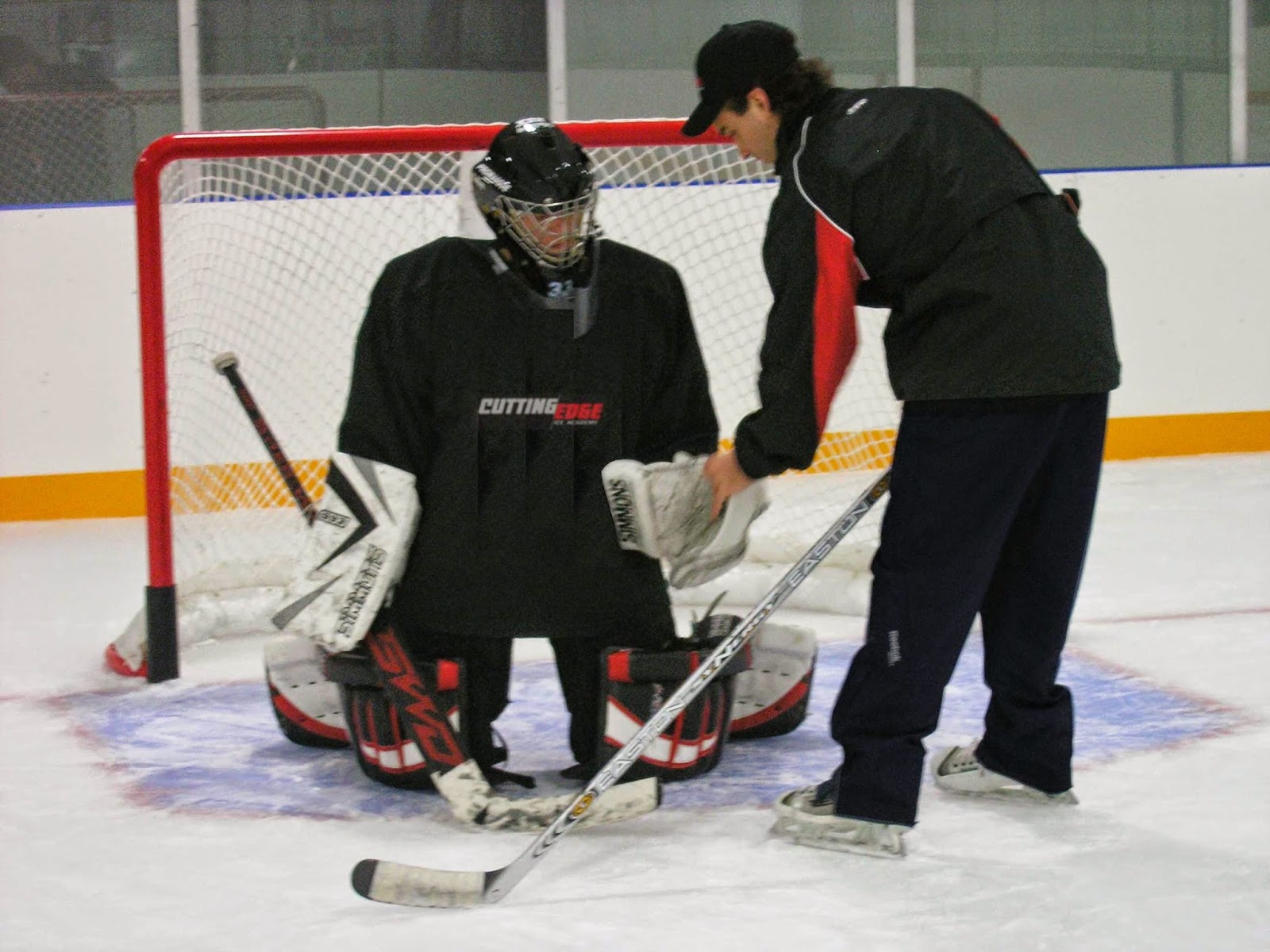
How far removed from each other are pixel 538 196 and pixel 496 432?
35cm

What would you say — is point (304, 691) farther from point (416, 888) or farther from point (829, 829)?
point (829, 829)

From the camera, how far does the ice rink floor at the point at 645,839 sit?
1.81 meters

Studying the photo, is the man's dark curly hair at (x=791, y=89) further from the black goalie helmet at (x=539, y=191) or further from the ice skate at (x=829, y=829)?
the ice skate at (x=829, y=829)

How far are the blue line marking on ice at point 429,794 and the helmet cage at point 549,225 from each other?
0.79 meters

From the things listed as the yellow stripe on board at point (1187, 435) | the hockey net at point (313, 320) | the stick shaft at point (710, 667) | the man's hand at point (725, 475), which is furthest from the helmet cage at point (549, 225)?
the yellow stripe on board at point (1187, 435)

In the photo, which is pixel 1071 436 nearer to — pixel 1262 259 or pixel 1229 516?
pixel 1229 516

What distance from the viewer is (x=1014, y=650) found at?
2121 millimetres

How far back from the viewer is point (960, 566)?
1961mm

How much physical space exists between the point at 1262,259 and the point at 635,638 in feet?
13.5

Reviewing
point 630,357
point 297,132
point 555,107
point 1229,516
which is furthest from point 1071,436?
point 555,107

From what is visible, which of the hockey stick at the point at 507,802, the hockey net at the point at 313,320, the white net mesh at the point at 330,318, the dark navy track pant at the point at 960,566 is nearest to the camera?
the dark navy track pant at the point at 960,566

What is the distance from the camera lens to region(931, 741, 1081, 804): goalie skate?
2236 mm

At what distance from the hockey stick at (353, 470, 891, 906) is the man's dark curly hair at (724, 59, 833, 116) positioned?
1.57 ft

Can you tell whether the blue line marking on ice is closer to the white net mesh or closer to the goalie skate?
the goalie skate
